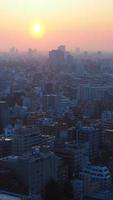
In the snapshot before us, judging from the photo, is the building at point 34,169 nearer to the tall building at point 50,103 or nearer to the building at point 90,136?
the building at point 90,136

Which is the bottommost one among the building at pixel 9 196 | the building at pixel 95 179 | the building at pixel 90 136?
the building at pixel 95 179

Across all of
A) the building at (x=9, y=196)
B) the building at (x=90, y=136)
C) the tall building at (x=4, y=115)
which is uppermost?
the tall building at (x=4, y=115)

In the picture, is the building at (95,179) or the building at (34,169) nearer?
the building at (34,169)

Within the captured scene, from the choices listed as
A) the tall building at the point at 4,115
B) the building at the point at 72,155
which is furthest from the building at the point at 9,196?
the tall building at the point at 4,115

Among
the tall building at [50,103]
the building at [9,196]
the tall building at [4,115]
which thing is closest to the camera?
the building at [9,196]

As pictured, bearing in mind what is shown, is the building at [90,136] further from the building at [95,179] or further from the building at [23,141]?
the building at [95,179]

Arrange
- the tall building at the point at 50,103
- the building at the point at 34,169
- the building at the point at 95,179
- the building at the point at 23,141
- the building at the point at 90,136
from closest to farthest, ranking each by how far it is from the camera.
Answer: the building at the point at 34,169 → the building at the point at 95,179 → the building at the point at 23,141 → the building at the point at 90,136 → the tall building at the point at 50,103

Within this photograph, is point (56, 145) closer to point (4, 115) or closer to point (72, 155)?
point (72, 155)

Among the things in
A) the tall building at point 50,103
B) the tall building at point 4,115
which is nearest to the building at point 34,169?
the tall building at point 4,115

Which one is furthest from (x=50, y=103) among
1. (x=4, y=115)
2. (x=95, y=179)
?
(x=95, y=179)

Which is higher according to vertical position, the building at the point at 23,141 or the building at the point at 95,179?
the building at the point at 23,141

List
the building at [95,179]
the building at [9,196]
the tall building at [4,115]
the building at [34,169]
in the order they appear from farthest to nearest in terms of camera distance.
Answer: the tall building at [4,115]
the building at [95,179]
the building at [34,169]
the building at [9,196]
